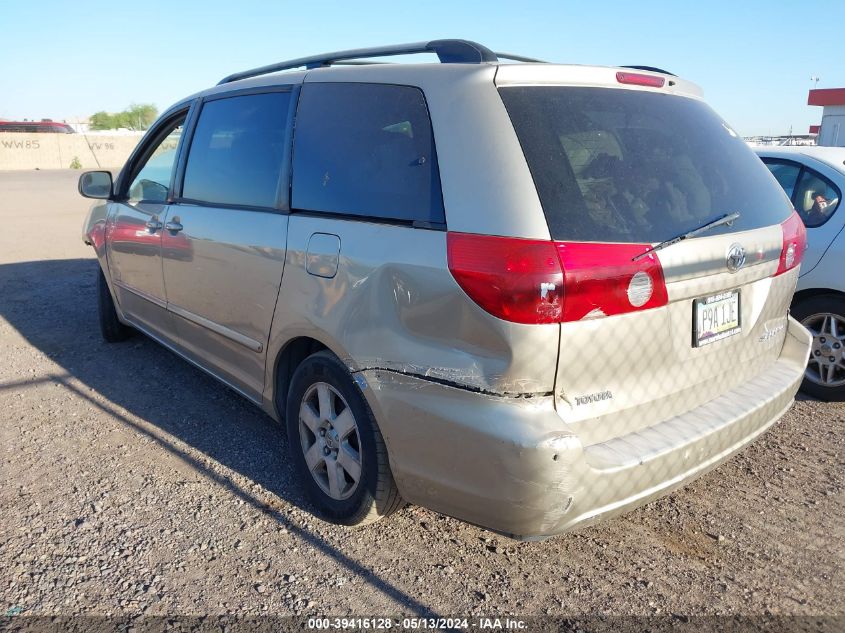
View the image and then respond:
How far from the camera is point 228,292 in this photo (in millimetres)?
3535

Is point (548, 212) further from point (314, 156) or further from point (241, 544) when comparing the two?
point (241, 544)

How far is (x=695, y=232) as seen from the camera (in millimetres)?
2438

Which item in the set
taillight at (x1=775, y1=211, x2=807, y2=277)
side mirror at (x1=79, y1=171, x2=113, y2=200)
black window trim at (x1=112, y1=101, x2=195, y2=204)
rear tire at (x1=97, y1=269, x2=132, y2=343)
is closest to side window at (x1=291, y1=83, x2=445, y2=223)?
black window trim at (x1=112, y1=101, x2=195, y2=204)

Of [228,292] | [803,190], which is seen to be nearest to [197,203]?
[228,292]

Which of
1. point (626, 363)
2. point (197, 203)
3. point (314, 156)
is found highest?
point (314, 156)

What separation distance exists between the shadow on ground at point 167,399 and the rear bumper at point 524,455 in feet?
1.69

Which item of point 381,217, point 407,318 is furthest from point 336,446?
point 381,217

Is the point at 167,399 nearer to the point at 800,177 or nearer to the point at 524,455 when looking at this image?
the point at 524,455

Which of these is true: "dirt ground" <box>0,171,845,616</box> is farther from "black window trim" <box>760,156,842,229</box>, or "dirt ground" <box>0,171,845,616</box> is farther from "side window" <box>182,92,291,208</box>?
"side window" <box>182,92,291,208</box>

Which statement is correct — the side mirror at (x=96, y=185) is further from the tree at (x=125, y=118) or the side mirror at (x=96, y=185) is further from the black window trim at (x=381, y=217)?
the tree at (x=125, y=118)

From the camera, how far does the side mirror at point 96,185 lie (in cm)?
500

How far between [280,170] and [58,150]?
45.2 m

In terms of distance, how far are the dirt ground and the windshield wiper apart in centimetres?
128

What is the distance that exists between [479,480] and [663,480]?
2.19 feet
